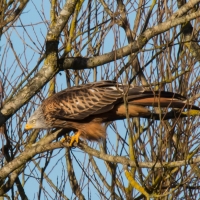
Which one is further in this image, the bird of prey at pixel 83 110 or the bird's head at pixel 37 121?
the bird of prey at pixel 83 110

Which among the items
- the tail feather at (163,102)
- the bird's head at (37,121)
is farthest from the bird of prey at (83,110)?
the tail feather at (163,102)

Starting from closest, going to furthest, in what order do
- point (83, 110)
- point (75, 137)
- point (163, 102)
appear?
point (163, 102), point (75, 137), point (83, 110)

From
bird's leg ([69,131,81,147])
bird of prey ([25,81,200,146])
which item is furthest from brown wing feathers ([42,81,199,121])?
bird's leg ([69,131,81,147])

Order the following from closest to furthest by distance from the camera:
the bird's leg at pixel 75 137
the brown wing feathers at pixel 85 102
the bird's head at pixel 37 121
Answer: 1. the bird's leg at pixel 75 137
2. the bird's head at pixel 37 121
3. the brown wing feathers at pixel 85 102

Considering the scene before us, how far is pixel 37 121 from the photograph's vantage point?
668 centimetres

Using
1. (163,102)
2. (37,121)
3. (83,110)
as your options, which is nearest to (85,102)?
(83,110)

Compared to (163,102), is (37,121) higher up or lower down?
lower down

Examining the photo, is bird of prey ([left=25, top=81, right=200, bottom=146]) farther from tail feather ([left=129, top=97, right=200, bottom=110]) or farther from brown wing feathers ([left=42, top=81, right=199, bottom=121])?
tail feather ([left=129, top=97, right=200, bottom=110])

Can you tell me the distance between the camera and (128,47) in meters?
5.16

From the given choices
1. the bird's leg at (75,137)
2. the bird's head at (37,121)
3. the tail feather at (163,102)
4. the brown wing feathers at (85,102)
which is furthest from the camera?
the brown wing feathers at (85,102)

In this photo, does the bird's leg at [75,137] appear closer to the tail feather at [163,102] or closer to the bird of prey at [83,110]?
the bird of prey at [83,110]

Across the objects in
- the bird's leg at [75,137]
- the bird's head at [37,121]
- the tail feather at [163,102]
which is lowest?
the bird's leg at [75,137]

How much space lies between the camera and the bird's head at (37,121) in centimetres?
661

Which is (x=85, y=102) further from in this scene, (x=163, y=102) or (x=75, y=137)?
(x=163, y=102)
